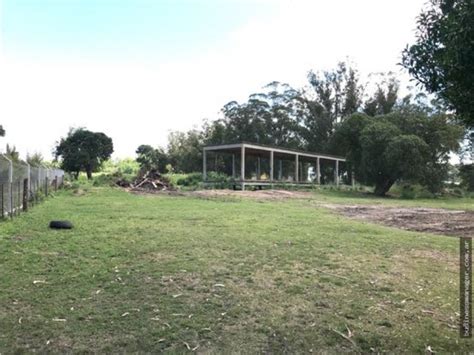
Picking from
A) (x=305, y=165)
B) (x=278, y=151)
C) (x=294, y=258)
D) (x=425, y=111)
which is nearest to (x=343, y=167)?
(x=305, y=165)

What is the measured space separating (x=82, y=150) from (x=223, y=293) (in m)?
42.1

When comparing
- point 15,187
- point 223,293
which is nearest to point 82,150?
point 15,187

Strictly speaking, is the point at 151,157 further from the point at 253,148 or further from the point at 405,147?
the point at 405,147

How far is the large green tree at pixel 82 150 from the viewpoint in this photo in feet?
143

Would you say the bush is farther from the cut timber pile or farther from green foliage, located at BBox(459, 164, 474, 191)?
the cut timber pile

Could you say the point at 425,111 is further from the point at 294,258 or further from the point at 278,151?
the point at 294,258

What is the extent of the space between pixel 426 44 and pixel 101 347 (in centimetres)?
355

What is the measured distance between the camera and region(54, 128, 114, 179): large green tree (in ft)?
143

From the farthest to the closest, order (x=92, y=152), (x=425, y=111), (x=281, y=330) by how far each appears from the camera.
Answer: (x=92, y=152)
(x=425, y=111)
(x=281, y=330)

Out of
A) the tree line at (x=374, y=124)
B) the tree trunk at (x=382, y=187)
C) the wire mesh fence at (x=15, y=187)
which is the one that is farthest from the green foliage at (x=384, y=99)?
the wire mesh fence at (x=15, y=187)

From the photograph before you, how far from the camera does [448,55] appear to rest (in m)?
3.12

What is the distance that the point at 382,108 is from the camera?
5047 centimetres

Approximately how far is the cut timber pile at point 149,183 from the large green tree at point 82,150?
57.5 feet

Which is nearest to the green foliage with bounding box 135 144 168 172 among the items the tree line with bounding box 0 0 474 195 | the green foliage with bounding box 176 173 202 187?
the tree line with bounding box 0 0 474 195
